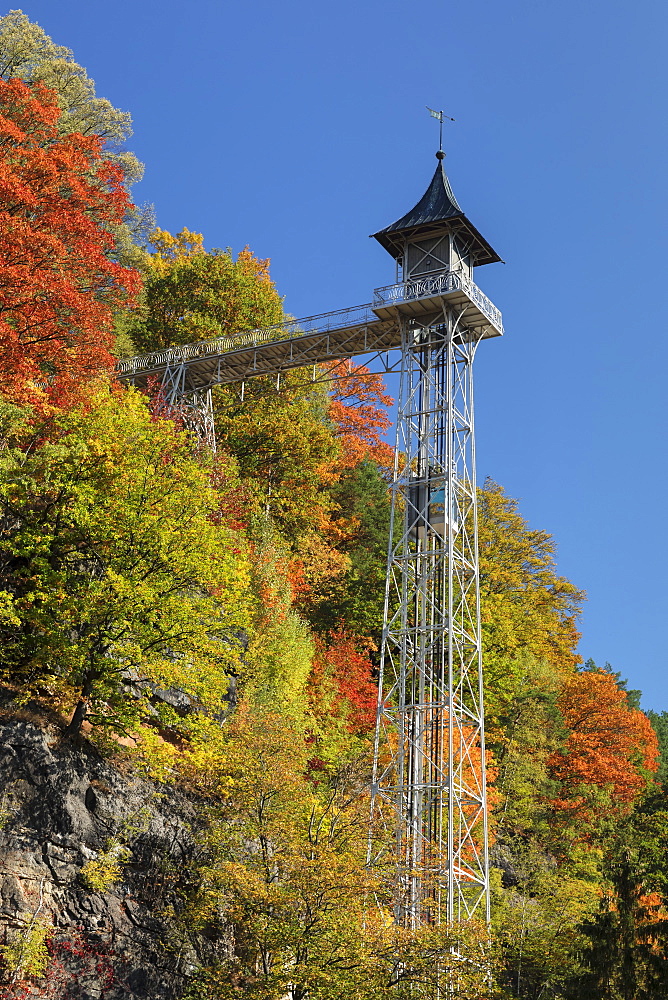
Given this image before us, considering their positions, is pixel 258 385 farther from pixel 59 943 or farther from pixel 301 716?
pixel 59 943

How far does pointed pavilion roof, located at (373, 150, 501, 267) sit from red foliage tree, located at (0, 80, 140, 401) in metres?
7.18

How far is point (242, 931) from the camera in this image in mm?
15930

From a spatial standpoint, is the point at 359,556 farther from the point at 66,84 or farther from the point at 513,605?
the point at 66,84

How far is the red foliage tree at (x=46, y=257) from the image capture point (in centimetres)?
2305

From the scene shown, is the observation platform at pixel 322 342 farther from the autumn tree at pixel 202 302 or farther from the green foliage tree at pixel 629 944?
the green foliage tree at pixel 629 944

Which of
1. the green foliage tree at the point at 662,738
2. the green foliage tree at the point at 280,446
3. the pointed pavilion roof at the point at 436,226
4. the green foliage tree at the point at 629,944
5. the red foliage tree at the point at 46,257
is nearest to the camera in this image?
the green foliage tree at the point at 629,944

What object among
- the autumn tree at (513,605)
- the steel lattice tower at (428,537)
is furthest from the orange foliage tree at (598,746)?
the steel lattice tower at (428,537)

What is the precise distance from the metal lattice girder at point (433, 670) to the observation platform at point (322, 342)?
373mm

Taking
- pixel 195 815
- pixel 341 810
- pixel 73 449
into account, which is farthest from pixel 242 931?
pixel 73 449

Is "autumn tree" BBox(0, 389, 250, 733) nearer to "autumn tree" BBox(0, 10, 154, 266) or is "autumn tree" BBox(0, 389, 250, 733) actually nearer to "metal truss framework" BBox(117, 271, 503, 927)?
"metal truss framework" BBox(117, 271, 503, 927)

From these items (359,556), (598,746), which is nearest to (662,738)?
(598,746)

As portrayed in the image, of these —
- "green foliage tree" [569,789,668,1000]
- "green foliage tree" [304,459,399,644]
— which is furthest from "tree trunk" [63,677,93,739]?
"green foliage tree" [304,459,399,644]

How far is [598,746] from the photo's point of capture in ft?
121

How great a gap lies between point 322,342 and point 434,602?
920cm
